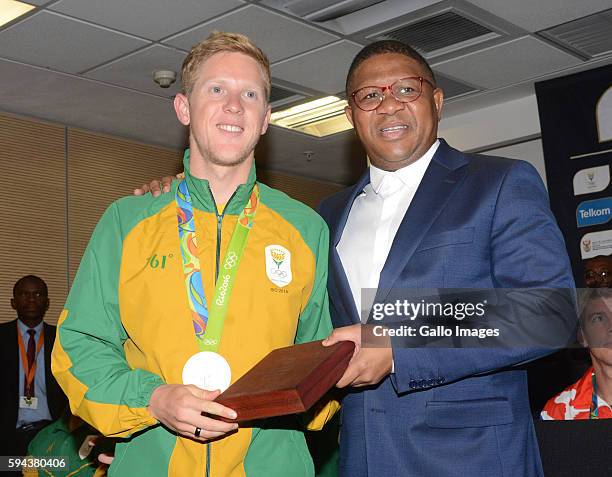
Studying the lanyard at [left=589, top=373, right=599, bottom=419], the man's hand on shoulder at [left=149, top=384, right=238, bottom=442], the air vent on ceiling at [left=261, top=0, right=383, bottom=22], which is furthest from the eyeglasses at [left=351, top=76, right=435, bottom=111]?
the air vent on ceiling at [left=261, top=0, right=383, bottom=22]

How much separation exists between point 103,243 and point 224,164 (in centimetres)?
37

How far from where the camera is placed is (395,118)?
2.64 meters

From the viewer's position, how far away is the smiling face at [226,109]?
2271mm

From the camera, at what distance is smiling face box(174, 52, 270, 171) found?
2271mm

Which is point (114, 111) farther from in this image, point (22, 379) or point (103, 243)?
point (103, 243)

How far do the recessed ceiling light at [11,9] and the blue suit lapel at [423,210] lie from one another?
409cm

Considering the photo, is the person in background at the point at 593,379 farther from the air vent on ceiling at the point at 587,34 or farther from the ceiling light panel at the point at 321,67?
the ceiling light panel at the point at 321,67

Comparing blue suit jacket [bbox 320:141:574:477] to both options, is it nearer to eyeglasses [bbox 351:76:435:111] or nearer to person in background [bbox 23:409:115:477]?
eyeglasses [bbox 351:76:435:111]

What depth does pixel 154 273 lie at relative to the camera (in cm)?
216

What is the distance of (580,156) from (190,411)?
20.6 feet

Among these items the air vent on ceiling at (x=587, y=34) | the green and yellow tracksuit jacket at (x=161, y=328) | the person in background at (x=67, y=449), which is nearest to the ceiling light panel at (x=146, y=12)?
the air vent on ceiling at (x=587, y=34)

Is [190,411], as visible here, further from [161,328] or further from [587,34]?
[587,34]

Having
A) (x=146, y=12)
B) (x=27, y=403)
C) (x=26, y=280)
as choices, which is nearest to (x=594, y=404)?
(x=146, y=12)

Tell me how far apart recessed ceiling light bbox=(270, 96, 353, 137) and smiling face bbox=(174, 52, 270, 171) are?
569 centimetres
